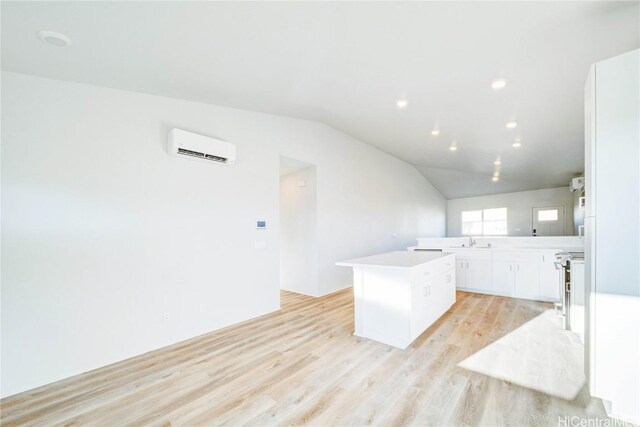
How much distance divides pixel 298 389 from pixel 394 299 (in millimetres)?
1312

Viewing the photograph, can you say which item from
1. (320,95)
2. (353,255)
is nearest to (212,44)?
(320,95)

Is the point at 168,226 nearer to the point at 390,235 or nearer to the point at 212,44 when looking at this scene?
the point at 212,44

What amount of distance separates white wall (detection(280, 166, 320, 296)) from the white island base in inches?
71.2

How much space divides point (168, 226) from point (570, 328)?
15.9 feet

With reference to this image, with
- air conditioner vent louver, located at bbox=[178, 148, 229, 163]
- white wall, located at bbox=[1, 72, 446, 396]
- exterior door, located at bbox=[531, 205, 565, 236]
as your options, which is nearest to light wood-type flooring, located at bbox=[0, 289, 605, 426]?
white wall, located at bbox=[1, 72, 446, 396]

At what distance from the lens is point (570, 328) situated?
3.09 metres

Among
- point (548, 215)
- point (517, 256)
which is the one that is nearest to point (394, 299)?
point (517, 256)

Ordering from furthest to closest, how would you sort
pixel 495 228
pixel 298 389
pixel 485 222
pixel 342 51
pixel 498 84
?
pixel 485 222 → pixel 495 228 → pixel 498 84 → pixel 342 51 → pixel 298 389

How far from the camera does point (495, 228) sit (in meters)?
10.3

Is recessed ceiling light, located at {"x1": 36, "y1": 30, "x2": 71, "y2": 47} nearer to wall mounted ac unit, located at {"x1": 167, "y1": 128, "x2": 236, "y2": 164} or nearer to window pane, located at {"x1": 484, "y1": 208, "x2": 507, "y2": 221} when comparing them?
wall mounted ac unit, located at {"x1": 167, "y1": 128, "x2": 236, "y2": 164}

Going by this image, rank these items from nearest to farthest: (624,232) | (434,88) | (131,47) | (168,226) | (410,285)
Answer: (624,232) < (131,47) < (410,285) < (168,226) < (434,88)

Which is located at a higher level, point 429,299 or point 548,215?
point 548,215

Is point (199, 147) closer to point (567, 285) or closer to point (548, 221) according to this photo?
point (567, 285)

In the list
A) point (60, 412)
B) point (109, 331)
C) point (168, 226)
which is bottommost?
point (60, 412)
